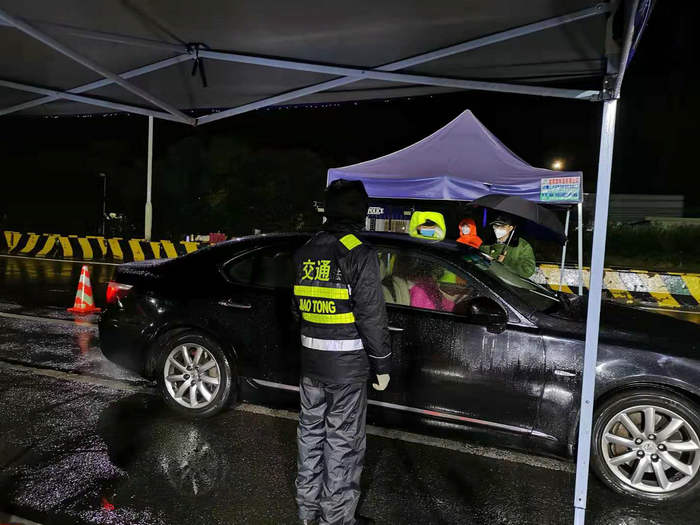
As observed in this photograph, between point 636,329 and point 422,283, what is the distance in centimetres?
141

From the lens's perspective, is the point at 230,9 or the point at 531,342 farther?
the point at 230,9

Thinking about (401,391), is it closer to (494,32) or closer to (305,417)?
(305,417)

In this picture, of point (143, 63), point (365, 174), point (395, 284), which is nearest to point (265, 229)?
point (365, 174)

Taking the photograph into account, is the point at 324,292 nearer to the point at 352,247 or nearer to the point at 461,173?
the point at 352,247

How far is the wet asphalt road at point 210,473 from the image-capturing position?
294cm

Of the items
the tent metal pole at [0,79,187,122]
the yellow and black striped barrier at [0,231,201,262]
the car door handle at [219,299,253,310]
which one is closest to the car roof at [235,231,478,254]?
the car door handle at [219,299,253,310]

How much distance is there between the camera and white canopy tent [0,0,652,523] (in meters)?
4.19

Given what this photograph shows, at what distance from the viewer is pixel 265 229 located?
96.6 feet

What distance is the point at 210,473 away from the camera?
3.34 m

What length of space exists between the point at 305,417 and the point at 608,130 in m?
1.98

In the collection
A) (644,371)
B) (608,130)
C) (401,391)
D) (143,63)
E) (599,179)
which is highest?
(143,63)

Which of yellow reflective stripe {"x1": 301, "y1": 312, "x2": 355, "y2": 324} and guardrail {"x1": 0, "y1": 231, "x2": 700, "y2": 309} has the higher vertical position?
yellow reflective stripe {"x1": 301, "y1": 312, "x2": 355, "y2": 324}

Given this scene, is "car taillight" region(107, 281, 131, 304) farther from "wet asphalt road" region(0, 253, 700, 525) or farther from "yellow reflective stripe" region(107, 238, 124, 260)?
"yellow reflective stripe" region(107, 238, 124, 260)

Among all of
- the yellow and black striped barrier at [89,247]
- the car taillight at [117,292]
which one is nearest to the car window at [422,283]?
the car taillight at [117,292]
